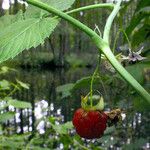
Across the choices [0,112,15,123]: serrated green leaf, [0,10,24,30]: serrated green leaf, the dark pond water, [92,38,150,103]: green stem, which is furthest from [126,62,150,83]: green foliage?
[92,38,150,103]: green stem

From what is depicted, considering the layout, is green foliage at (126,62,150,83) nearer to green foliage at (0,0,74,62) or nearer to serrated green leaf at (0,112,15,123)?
serrated green leaf at (0,112,15,123)

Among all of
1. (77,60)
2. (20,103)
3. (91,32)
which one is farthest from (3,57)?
(77,60)

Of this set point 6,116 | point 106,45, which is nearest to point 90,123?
point 106,45

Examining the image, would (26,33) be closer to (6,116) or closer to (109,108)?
(6,116)

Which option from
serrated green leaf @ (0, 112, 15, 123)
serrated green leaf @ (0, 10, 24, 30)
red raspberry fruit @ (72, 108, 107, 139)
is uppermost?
serrated green leaf @ (0, 10, 24, 30)

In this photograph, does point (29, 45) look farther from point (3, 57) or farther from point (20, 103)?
point (20, 103)

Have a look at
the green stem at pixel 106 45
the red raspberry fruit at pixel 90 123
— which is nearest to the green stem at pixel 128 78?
the green stem at pixel 106 45

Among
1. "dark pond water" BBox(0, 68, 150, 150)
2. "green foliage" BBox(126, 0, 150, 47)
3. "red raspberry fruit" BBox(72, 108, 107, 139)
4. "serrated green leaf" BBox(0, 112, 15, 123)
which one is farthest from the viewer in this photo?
"dark pond water" BBox(0, 68, 150, 150)

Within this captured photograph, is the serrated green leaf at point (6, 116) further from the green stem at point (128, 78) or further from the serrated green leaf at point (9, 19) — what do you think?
the green stem at point (128, 78)
